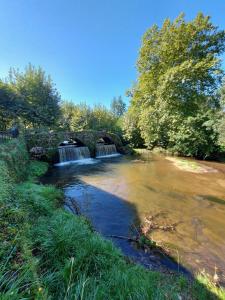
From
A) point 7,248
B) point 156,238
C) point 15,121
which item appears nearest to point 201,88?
point 156,238

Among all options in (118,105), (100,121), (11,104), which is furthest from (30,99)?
(118,105)

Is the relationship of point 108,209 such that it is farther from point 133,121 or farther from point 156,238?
point 133,121

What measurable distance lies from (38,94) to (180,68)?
612 inches

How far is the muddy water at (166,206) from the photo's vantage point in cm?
412

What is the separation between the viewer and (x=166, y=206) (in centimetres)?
644

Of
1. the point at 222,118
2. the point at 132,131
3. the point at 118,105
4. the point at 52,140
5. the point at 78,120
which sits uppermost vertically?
the point at 118,105

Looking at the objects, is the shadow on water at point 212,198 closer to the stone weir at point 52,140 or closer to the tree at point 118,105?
the stone weir at point 52,140

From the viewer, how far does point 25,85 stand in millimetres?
18875

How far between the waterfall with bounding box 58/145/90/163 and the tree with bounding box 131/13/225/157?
302 inches

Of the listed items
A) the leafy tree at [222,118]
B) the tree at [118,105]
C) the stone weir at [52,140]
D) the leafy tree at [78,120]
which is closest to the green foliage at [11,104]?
the stone weir at [52,140]

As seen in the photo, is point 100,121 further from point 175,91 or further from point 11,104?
point 175,91

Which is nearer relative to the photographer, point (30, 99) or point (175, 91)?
point (175, 91)

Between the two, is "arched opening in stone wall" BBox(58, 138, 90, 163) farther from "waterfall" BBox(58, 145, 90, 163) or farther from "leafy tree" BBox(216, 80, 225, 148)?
"leafy tree" BBox(216, 80, 225, 148)

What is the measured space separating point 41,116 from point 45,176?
10046 mm
